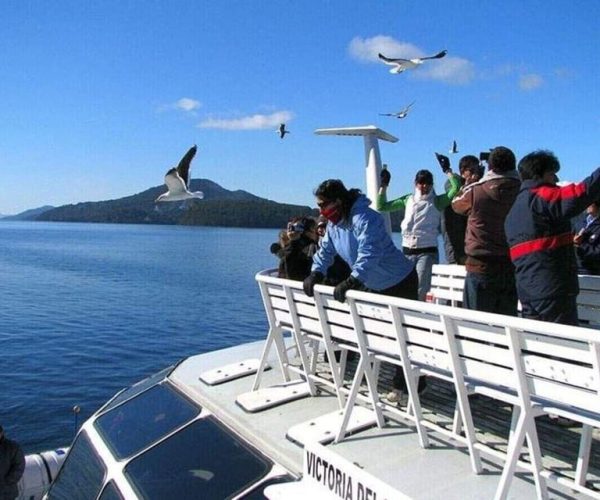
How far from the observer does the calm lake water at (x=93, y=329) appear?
53.8 feet

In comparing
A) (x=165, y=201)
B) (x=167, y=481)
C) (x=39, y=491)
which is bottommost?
(x=39, y=491)

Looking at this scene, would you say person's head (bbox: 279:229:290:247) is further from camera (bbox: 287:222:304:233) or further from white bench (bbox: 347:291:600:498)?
white bench (bbox: 347:291:600:498)

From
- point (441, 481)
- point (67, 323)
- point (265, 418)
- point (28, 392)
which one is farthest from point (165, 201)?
point (67, 323)

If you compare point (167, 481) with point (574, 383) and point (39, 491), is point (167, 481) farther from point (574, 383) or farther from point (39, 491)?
point (39, 491)

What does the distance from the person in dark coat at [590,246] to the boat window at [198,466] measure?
428 cm

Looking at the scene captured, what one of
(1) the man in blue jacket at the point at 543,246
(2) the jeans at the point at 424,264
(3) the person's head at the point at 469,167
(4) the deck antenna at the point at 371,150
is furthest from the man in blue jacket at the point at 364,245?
(4) the deck antenna at the point at 371,150

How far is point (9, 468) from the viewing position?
6.73 m

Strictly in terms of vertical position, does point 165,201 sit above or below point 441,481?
above

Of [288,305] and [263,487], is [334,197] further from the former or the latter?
[263,487]

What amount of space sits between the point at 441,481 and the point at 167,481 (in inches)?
75.6

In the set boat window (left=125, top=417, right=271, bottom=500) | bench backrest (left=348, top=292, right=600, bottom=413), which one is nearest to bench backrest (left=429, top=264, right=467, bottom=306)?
bench backrest (left=348, top=292, right=600, bottom=413)

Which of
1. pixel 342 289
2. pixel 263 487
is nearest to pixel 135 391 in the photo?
pixel 263 487

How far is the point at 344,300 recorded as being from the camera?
4.15 meters

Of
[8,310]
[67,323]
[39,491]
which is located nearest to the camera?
A: [39,491]
